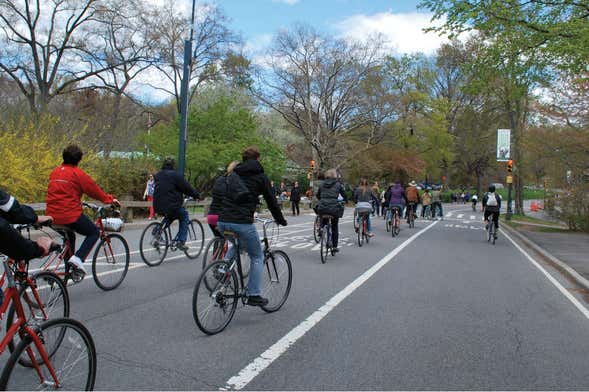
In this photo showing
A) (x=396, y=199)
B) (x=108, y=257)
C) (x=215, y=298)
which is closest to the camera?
(x=215, y=298)

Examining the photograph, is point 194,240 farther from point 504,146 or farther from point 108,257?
point 504,146

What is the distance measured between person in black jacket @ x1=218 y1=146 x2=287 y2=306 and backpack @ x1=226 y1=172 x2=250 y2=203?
13 mm

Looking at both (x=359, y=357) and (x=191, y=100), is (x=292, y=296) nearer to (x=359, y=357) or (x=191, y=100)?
(x=359, y=357)

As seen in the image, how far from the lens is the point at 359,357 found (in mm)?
4570

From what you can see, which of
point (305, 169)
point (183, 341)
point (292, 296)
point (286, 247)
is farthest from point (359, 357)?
point (305, 169)

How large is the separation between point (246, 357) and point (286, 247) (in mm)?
8398

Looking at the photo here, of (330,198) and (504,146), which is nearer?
(330,198)

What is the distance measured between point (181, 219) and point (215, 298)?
4338mm

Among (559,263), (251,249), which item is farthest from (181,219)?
(559,263)

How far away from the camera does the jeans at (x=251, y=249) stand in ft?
17.7

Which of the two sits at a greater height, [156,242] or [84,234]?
[84,234]

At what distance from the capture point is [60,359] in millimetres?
3195

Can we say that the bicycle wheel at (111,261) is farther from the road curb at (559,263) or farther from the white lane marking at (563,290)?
the road curb at (559,263)

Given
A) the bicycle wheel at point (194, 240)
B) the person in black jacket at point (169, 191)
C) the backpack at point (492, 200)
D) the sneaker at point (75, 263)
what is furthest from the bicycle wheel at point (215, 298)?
the backpack at point (492, 200)
